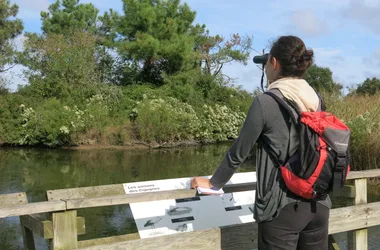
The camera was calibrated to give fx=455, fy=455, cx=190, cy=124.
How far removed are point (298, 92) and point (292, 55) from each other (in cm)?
19

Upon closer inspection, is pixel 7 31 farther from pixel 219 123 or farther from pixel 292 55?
pixel 292 55

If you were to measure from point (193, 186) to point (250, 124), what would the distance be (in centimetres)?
59

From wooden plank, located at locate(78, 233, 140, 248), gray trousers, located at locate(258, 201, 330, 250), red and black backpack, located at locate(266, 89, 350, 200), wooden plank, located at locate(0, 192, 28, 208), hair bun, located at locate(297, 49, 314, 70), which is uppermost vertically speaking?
hair bun, located at locate(297, 49, 314, 70)

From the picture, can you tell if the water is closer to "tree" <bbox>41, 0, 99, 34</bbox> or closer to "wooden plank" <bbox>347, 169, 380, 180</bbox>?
"wooden plank" <bbox>347, 169, 380, 180</bbox>

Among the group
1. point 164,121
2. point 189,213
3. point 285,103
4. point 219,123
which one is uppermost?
point 164,121

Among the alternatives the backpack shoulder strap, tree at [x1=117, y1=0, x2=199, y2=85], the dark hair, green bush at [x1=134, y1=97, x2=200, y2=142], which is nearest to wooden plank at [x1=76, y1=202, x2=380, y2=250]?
the backpack shoulder strap

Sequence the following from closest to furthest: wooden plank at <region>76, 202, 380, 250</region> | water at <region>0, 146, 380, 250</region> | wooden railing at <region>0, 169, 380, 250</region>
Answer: wooden railing at <region>0, 169, 380, 250</region>, wooden plank at <region>76, 202, 380, 250</region>, water at <region>0, 146, 380, 250</region>

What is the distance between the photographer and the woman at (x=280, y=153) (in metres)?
2.26

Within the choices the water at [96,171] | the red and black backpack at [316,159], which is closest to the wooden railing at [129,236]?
the red and black backpack at [316,159]

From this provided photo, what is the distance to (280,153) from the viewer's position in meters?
2.27

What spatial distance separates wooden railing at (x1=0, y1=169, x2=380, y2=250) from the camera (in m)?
2.54

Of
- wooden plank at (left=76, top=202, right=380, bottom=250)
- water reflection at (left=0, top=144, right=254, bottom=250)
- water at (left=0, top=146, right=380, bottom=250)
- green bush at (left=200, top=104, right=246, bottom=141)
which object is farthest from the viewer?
green bush at (left=200, top=104, right=246, bottom=141)

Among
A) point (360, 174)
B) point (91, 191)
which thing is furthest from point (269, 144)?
point (360, 174)

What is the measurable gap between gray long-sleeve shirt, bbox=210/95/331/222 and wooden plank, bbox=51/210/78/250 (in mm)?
1042
